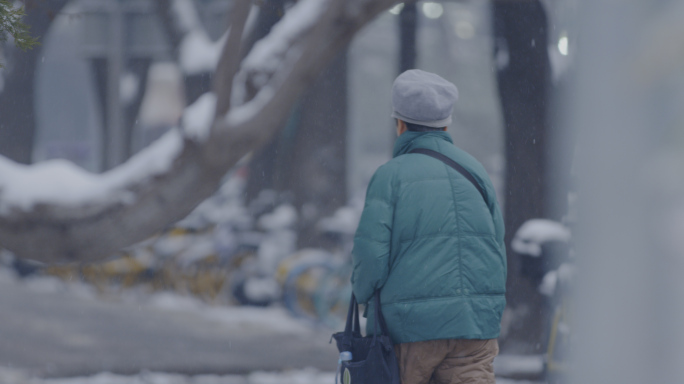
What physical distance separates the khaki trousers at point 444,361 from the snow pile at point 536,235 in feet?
8.90

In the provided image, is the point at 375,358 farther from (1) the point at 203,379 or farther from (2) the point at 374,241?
(1) the point at 203,379

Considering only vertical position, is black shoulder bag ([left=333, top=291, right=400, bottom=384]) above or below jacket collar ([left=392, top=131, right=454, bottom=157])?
below

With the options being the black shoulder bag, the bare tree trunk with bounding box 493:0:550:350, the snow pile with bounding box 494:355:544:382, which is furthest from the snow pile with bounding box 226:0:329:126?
the black shoulder bag

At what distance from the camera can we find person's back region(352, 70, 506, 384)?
7.17 feet

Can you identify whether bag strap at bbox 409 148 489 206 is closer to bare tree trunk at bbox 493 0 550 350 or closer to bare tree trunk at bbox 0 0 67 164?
bare tree trunk at bbox 493 0 550 350

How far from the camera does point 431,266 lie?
220 cm

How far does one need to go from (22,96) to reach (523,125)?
321cm

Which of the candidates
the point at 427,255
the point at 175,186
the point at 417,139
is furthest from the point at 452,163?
the point at 175,186

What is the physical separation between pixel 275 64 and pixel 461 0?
1.32m

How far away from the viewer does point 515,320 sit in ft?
16.2

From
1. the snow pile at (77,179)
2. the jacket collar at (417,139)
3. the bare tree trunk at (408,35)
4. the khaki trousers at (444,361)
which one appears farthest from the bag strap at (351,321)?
the bare tree trunk at (408,35)

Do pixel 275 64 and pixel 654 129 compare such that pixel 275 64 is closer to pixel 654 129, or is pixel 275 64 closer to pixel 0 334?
pixel 0 334

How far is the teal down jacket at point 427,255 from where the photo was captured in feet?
7.16

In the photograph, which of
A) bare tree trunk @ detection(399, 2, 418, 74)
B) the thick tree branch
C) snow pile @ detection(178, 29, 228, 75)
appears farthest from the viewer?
bare tree trunk @ detection(399, 2, 418, 74)
